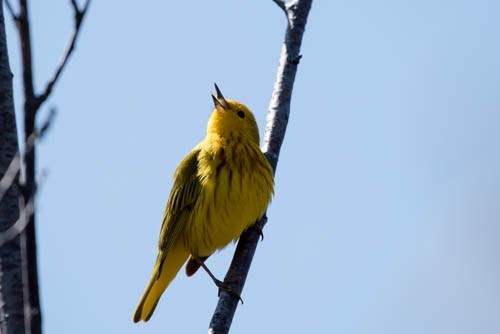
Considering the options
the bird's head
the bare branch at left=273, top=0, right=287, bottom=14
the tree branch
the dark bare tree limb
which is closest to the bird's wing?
the bird's head

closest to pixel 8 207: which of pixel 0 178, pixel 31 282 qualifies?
pixel 0 178

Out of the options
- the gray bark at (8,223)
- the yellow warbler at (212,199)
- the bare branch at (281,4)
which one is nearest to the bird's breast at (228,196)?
the yellow warbler at (212,199)

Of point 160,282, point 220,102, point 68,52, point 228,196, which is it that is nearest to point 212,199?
point 228,196

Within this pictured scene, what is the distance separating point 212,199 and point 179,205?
37 cm

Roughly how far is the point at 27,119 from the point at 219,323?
2320 mm

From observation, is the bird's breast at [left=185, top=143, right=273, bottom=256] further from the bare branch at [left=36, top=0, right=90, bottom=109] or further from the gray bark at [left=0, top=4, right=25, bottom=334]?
the bare branch at [left=36, top=0, right=90, bottom=109]

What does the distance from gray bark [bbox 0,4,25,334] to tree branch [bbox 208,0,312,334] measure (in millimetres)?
1748

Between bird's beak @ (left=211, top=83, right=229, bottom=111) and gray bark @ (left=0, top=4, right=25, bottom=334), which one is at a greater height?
bird's beak @ (left=211, top=83, right=229, bottom=111)

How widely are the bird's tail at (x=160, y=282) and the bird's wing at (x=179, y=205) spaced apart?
165 mm

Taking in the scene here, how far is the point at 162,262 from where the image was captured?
607 centimetres

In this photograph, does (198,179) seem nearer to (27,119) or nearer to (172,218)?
(172,218)

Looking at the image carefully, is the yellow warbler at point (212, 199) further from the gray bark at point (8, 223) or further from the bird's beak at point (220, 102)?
the gray bark at point (8, 223)

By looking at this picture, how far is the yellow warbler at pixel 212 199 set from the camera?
19.2 feet

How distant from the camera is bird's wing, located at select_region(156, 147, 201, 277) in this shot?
6133mm
